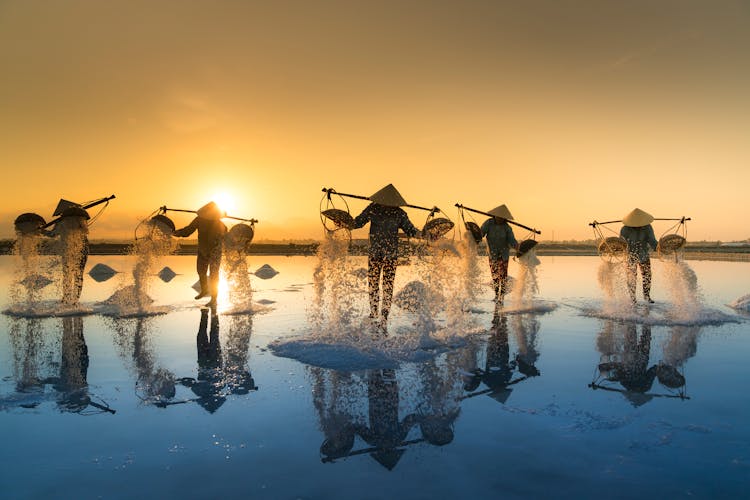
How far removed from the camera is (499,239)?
12.8m

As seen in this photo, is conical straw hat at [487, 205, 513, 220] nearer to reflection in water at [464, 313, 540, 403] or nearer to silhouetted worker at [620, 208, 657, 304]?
silhouetted worker at [620, 208, 657, 304]

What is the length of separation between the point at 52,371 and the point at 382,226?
211 inches

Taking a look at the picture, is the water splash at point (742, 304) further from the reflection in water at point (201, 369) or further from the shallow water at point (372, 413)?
the reflection in water at point (201, 369)

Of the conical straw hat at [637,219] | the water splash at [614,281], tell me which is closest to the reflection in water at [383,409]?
the water splash at [614,281]

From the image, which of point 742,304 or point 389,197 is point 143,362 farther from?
point 742,304

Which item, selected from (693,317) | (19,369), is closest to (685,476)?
(19,369)

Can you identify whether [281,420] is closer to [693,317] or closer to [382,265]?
[382,265]

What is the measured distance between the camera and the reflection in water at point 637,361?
539 centimetres

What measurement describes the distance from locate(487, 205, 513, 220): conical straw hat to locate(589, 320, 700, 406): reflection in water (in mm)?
4147

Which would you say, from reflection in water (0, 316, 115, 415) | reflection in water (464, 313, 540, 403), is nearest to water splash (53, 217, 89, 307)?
reflection in water (0, 316, 115, 415)

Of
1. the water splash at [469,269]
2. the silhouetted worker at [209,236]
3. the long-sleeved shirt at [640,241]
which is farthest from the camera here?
the long-sleeved shirt at [640,241]

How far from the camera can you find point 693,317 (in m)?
10.6

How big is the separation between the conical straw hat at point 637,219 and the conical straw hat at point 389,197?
7.82m

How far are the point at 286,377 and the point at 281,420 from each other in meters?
1.43
